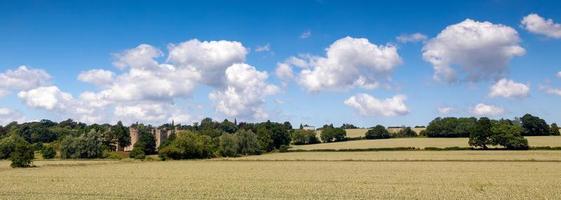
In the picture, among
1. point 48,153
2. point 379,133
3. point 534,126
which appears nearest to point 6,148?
point 48,153

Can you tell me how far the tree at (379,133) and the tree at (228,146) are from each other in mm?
78011

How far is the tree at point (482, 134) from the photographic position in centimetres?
10856

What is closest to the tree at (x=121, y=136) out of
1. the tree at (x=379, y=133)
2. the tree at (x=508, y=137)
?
the tree at (x=379, y=133)

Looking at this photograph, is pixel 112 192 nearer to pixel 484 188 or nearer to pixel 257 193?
pixel 257 193

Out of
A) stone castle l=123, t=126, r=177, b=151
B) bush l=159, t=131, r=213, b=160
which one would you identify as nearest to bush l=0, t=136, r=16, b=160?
bush l=159, t=131, r=213, b=160

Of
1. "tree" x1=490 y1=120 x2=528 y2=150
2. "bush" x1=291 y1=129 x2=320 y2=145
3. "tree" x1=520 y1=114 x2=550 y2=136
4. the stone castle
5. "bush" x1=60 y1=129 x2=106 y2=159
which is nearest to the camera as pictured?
"tree" x1=490 y1=120 x2=528 y2=150

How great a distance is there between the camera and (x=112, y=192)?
35.7 metres

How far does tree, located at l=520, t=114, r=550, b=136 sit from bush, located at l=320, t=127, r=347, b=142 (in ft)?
190

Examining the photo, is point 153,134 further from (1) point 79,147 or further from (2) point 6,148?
(2) point 6,148

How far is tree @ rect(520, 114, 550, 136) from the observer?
152750 millimetres

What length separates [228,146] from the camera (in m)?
110

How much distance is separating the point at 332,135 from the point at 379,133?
17189 mm

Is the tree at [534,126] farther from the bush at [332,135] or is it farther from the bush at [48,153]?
the bush at [48,153]

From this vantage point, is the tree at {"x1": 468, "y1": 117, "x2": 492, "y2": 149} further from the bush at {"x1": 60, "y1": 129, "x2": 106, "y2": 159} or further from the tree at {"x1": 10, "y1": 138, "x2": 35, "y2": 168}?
the tree at {"x1": 10, "y1": 138, "x2": 35, "y2": 168}
